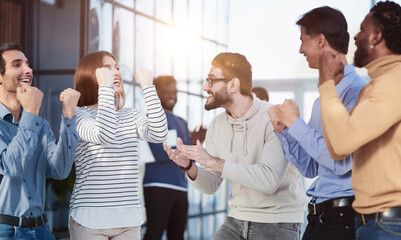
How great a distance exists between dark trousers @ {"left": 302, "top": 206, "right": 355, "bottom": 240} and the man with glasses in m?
0.39

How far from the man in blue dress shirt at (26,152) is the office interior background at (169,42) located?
3.30 m

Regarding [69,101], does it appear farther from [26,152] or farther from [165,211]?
[165,211]

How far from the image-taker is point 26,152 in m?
2.46

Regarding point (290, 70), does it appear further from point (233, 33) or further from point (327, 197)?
point (327, 197)

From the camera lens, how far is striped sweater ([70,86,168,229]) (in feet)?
8.54

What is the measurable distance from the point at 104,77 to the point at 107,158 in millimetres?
349

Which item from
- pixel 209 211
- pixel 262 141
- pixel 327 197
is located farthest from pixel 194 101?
pixel 327 197

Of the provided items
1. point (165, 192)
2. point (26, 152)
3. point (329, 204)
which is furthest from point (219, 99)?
point (165, 192)

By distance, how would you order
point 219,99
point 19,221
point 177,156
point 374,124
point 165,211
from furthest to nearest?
point 165,211, point 219,99, point 177,156, point 19,221, point 374,124

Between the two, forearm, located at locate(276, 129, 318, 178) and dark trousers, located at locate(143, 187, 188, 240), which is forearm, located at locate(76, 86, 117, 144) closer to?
forearm, located at locate(276, 129, 318, 178)

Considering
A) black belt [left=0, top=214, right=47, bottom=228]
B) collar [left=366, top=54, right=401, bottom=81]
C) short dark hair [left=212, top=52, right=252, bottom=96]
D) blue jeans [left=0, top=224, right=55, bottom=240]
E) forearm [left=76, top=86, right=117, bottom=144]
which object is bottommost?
blue jeans [left=0, top=224, right=55, bottom=240]

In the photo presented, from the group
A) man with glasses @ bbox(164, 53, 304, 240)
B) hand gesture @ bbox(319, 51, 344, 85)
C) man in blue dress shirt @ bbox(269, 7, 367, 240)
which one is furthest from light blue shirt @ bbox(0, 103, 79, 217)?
hand gesture @ bbox(319, 51, 344, 85)

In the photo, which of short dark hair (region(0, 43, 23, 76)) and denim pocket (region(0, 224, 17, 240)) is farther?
short dark hair (region(0, 43, 23, 76))

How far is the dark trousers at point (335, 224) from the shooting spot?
89.8 inches
